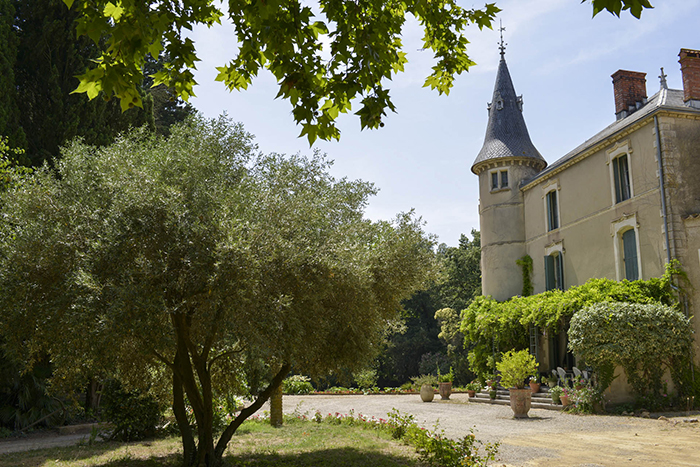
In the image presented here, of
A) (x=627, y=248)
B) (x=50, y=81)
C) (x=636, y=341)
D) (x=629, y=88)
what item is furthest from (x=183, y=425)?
(x=629, y=88)

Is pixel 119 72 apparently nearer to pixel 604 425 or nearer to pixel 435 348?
pixel 604 425

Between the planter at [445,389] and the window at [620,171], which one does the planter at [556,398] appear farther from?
the window at [620,171]

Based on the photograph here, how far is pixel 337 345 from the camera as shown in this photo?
853 cm

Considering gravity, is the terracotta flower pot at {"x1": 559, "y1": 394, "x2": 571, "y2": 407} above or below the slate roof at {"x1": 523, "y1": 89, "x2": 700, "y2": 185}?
below

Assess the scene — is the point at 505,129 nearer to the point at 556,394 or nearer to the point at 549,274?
the point at 549,274

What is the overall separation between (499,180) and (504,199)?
0.88 meters

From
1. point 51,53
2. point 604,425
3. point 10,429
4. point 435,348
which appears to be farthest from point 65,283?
point 435,348

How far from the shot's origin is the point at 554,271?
838 inches

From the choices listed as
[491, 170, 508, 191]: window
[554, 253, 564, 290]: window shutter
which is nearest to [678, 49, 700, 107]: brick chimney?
[554, 253, 564, 290]: window shutter

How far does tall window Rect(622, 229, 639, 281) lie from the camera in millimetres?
16844

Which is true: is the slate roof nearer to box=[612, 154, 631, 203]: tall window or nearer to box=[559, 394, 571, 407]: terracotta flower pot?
box=[612, 154, 631, 203]: tall window

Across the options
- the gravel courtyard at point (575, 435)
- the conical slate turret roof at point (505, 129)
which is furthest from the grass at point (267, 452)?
the conical slate turret roof at point (505, 129)

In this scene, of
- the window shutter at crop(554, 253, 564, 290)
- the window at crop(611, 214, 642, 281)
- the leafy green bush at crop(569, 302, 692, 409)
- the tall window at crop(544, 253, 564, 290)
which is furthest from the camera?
the tall window at crop(544, 253, 564, 290)

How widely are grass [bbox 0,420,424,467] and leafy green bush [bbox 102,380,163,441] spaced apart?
0.36 metres
